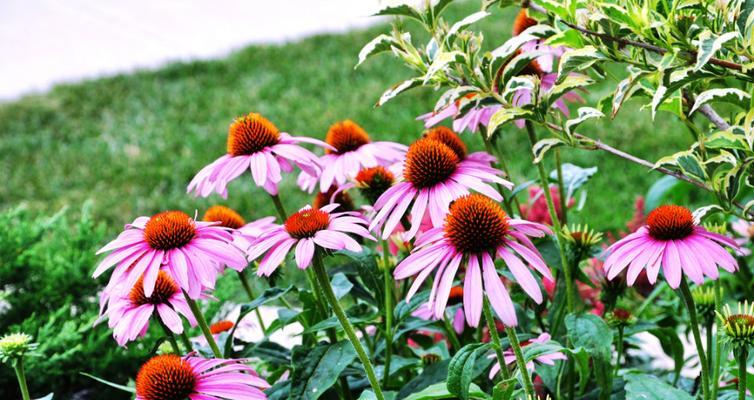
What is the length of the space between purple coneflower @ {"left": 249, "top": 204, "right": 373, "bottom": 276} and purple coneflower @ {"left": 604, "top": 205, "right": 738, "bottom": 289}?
36 cm

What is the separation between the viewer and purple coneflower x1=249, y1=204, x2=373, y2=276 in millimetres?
1216

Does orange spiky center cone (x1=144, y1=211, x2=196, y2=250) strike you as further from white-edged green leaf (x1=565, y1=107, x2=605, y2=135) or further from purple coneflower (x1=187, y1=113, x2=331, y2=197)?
white-edged green leaf (x1=565, y1=107, x2=605, y2=135)

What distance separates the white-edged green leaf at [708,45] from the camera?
1.15 meters

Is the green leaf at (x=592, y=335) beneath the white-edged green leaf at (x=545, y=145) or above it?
beneath

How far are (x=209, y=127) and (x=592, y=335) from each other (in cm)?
379

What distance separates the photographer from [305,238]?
1257 mm

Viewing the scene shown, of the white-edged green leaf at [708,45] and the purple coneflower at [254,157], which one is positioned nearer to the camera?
the white-edged green leaf at [708,45]

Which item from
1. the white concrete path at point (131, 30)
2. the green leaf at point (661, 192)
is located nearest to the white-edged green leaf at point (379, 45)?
the green leaf at point (661, 192)

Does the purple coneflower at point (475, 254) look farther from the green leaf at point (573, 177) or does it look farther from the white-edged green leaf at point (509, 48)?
the green leaf at point (573, 177)

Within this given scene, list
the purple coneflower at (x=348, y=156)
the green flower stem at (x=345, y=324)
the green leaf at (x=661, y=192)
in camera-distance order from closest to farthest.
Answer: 1. the green flower stem at (x=345, y=324)
2. the purple coneflower at (x=348, y=156)
3. the green leaf at (x=661, y=192)

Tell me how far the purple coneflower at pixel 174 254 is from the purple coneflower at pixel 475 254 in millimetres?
264

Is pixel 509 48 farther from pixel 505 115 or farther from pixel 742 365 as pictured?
pixel 742 365

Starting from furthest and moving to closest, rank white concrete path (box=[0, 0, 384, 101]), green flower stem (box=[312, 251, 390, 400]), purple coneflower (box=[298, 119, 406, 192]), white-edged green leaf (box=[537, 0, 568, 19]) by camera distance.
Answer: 1. white concrete path (box=[0, 0, 384, 101])
2. purple coneflower (box=[298, 119, 406, 192])
3. white-edged green leaf (box=[537, 0, 568, 19])
4. green flower stem (box=[312, 251, 390, 400])

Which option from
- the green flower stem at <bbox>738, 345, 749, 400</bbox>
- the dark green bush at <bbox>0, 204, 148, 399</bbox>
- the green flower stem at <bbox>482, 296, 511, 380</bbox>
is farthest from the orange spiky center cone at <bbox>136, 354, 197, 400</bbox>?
the dark green bush at <bbox>0, 204, 148, 399</bbox>
